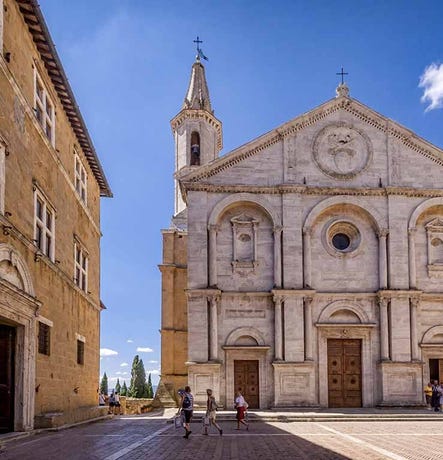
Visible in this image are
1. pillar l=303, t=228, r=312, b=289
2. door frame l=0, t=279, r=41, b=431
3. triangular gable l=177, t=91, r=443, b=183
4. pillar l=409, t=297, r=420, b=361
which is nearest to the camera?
door frame l=0, t=279, r=41, b=431

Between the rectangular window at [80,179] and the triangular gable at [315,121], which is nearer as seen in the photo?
the rectangular window at [80,179]

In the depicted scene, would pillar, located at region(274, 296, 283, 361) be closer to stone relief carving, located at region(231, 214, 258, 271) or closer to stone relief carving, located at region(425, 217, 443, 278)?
stone relief carving, located at region(231, 214, 258, 271)

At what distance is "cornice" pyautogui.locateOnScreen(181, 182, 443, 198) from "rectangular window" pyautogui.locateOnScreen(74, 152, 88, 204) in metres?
5.07

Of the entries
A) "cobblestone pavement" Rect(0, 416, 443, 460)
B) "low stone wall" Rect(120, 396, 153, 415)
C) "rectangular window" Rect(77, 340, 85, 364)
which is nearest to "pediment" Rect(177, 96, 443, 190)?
"rectangular window" Rect(77, 340, 85, 364)

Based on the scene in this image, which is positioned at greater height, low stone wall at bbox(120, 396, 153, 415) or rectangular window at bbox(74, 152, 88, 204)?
rectangular window at bbox(74, 152, 88, 204)

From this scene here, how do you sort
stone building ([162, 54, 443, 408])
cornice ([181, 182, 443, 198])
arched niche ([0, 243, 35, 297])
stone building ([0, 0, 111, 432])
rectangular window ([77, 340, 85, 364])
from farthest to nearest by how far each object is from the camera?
cornice ([181, 182, 443, 198])
stone building ([162, 54, 443, 408])
rectangular window ([77, 340, 85, 364])
stone building ([0, 0, 111, 432])
arched niche ([0, 243, 35, 297])

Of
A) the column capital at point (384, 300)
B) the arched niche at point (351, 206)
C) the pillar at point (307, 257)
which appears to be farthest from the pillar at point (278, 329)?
the column capital at point (384, 300)

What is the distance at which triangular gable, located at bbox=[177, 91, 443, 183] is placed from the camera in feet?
112

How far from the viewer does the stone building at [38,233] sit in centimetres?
1761

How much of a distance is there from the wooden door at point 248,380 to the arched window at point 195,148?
851 inches

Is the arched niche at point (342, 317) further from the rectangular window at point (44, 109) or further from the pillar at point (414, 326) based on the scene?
the rectangular window at point (44, 109)

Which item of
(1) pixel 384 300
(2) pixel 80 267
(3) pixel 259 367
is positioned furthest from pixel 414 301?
(2) pixel 80 267

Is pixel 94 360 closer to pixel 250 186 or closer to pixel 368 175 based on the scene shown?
pixel 250 186

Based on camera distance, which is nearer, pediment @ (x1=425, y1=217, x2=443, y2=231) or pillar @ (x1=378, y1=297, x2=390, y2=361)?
pillar @ (x1=378, y1=297, x2=390, y2=361)
